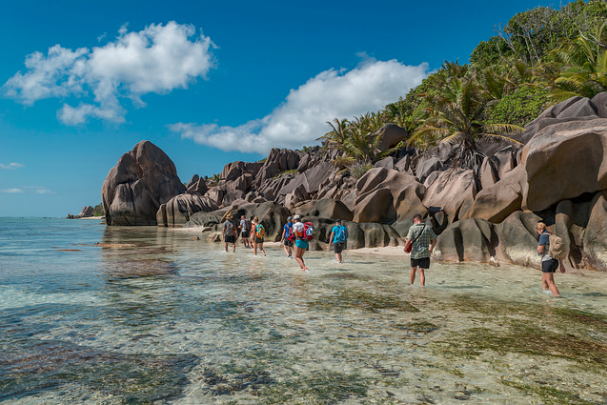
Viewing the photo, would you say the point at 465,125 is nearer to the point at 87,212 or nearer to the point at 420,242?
the point at 420,242

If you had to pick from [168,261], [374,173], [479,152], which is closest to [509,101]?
[479,152]

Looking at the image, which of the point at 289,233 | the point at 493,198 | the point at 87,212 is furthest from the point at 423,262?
the point at 87,212

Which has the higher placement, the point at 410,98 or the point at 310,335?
the point at 410,98

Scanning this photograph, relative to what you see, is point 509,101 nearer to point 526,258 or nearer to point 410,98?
point 526,258

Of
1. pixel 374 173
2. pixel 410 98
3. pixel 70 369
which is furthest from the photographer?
pixel 410 98

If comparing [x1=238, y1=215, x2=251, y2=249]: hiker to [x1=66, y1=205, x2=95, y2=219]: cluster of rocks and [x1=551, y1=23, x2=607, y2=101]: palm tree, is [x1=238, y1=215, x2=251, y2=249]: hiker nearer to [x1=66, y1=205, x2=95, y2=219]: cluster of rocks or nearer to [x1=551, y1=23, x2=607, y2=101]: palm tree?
[x1=551, y1=23, x2=607, y2=101]: palm tree

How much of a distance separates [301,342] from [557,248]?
20.0 ft

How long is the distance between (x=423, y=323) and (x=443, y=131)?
22.0 meters

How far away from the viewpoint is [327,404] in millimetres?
3457

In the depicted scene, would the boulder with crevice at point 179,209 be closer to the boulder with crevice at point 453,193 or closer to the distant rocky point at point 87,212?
the boulder with crevice at point 453,193

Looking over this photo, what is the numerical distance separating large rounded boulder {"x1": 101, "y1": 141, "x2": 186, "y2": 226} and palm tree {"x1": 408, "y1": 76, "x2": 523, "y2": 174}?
4019cm

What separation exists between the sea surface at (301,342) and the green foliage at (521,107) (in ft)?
66.1

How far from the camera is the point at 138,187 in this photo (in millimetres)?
51000

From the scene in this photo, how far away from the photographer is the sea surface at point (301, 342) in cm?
370
